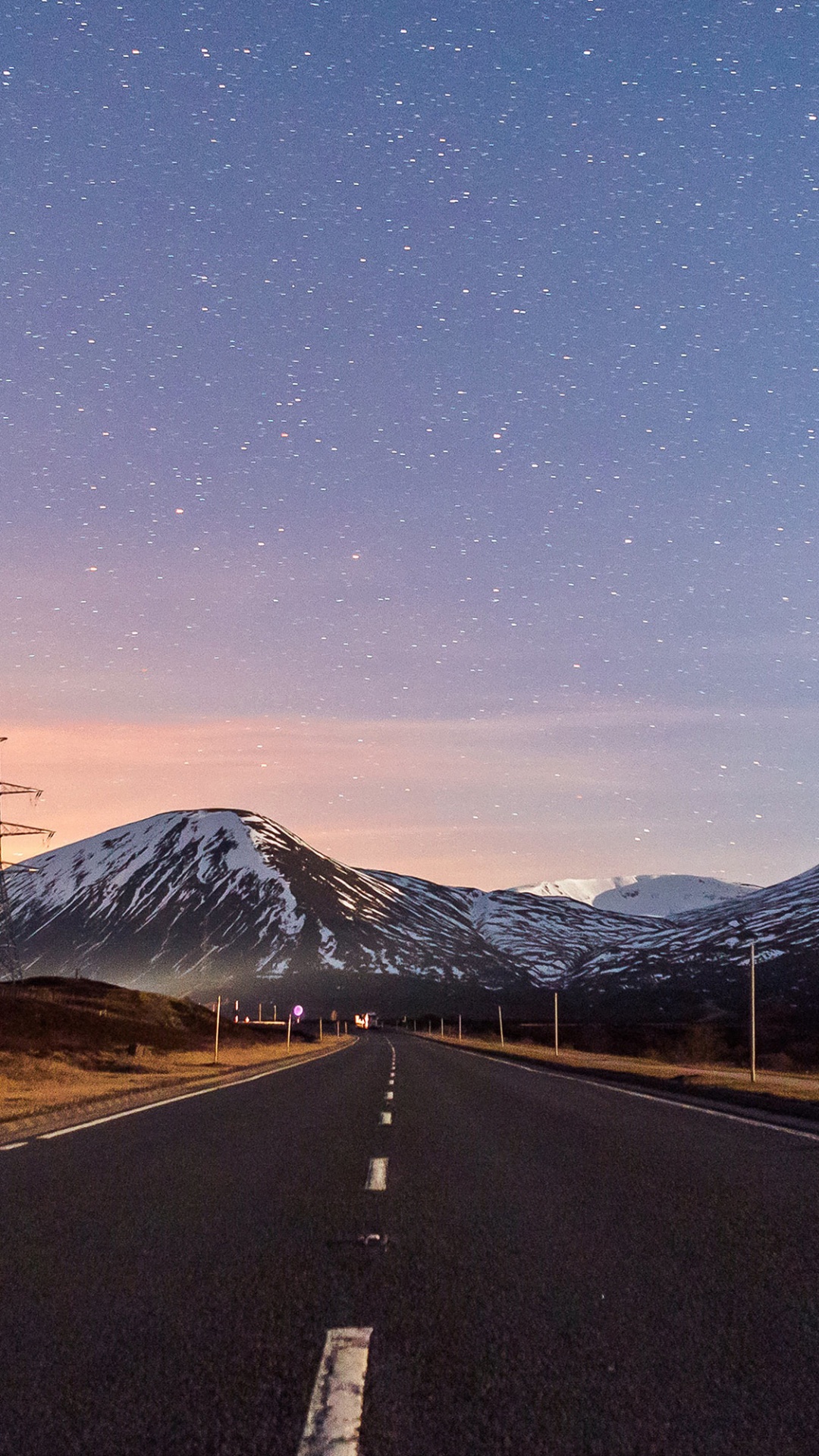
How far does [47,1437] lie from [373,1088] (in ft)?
69.7

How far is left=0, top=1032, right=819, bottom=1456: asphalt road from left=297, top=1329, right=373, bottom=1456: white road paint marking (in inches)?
2.0

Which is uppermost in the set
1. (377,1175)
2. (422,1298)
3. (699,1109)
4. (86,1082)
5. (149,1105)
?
(422,1298)

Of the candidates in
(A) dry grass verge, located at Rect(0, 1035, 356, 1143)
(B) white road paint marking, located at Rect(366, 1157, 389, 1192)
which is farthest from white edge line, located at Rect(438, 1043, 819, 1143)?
(A) dry grass verge, located at Rect(0, 1035, 356, 1143)

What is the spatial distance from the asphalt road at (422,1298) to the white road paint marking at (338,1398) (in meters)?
0.05

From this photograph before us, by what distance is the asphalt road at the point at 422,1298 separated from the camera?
169 inches

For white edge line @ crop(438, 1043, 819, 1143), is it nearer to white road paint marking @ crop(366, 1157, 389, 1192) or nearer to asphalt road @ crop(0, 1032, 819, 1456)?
asphalt road @ crop(0, 1032, 819, 1456)

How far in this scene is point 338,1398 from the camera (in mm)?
4531

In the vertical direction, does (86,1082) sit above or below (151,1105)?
below

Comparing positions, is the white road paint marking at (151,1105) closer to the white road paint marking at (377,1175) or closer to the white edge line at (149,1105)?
the white edge line at (149,1105)

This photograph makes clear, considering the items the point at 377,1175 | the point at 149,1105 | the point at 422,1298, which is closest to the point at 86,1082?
the point at 149,1105

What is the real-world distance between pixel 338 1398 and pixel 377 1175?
645 cm

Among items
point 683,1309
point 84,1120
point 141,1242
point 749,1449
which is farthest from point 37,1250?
point 84,1120

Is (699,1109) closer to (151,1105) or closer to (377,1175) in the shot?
(151,1105)

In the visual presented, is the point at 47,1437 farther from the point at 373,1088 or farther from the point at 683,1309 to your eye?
the point at 373,1088
